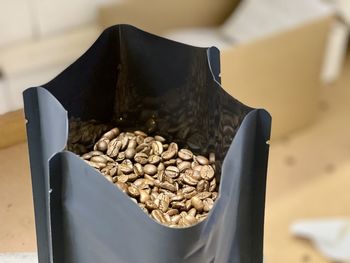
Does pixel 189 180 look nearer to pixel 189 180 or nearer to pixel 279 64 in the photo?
pixel 189 180

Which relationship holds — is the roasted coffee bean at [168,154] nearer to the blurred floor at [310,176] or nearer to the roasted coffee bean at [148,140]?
the roasted coffee bean at [148,140]

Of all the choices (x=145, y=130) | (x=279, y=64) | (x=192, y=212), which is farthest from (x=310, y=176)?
(x=192, y=212)

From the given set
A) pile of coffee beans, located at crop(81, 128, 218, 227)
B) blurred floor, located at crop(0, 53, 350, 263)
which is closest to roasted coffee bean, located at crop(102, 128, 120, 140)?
pile of coffee beans, located at crop(81, 128, 218, 227)

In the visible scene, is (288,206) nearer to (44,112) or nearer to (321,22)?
(321,22)

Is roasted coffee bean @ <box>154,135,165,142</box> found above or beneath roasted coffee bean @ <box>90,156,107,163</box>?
above

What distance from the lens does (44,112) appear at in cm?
53

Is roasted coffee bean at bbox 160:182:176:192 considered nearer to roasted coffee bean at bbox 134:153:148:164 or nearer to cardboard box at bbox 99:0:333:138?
roasted coffee bean at bbox 134:153:148:164

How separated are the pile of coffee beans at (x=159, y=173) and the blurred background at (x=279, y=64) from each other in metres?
1.13

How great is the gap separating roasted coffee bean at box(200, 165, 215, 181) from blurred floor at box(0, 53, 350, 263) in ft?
2.89

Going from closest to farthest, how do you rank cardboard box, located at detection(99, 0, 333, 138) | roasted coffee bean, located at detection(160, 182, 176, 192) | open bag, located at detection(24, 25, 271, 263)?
open bag, located at detection(24, 25, 271, 263) → roasted coffee bean, located at detection(160, 182, 176, 192) → cardboard box, located at detection(99, 0, 333, 138)

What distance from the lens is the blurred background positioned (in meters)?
1.84

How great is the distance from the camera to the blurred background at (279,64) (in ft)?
6.03

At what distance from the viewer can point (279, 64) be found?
2.00 meters

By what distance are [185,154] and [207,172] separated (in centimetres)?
4
